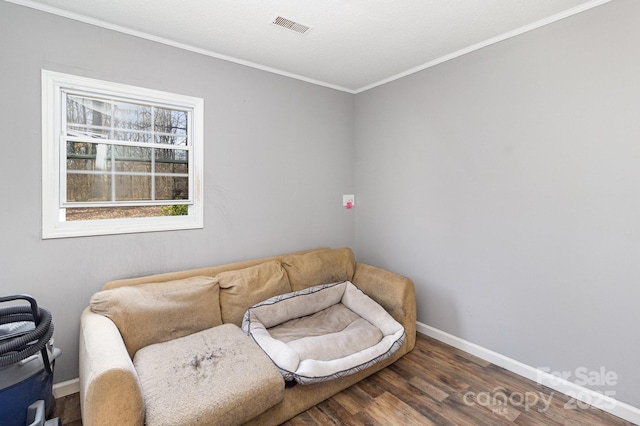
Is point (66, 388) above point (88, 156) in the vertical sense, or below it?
below

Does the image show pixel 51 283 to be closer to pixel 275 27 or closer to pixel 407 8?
pixel 275 27

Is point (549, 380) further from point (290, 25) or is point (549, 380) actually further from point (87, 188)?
point (87, 188)

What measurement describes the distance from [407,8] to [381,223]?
6.59 ft

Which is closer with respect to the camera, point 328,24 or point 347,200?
point 328,24

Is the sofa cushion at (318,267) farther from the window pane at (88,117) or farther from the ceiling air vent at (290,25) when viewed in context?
the ceiling air vent at (290,25)

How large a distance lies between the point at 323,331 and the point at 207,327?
0.86 meters

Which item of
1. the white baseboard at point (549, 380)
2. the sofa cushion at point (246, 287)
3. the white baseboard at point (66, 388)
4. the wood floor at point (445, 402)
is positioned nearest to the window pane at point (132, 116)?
the sofa cushion at point (246, 287)

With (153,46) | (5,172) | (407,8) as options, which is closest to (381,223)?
(407,8)

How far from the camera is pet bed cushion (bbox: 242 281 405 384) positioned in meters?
1.91

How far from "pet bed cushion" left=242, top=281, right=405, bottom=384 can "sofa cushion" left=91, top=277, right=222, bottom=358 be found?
0.32 m

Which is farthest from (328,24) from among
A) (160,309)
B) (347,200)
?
(160,309)

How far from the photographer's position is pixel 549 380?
7.11 feet

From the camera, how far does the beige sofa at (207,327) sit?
4.46ft

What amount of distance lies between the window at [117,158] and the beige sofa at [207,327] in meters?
0.53
